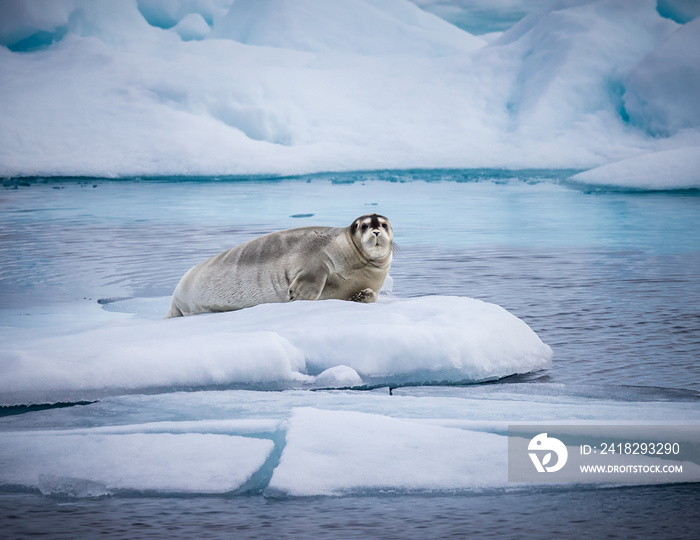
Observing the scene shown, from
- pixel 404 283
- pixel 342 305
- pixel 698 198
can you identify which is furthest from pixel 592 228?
Answer: pixel 342 305

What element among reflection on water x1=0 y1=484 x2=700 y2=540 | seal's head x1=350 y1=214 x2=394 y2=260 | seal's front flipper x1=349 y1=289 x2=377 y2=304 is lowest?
reflection on water x1=0 y1=484 x2=700 y2=540

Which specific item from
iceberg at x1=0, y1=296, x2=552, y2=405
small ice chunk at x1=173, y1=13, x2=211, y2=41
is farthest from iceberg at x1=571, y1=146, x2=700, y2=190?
small ice chunk at x1=173, y1=13, x2=211, y2=41

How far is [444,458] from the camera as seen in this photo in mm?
2814

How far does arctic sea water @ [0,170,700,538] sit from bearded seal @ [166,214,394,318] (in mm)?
676

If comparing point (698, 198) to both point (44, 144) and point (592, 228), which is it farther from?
point (44, 144)

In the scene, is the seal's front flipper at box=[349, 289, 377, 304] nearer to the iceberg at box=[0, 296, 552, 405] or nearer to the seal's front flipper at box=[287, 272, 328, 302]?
the seal's front flipper at box=[287, 272, 328, 302]

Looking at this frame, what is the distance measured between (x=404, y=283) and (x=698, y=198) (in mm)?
12976

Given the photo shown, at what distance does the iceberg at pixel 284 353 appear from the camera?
3721 mm

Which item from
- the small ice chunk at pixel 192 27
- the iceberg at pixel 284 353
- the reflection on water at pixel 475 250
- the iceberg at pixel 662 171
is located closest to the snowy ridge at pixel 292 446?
the iceberg at pixel 284 353

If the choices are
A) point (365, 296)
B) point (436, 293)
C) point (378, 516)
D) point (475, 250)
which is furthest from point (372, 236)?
point (475, 250)

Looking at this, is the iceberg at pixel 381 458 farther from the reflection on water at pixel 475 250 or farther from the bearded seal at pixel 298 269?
the bearded seal at pixel 298 269

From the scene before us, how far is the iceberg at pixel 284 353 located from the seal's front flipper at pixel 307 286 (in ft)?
1.36

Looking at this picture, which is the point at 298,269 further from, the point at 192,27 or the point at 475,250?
the point at 192,27

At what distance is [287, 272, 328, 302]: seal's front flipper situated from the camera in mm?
4863
